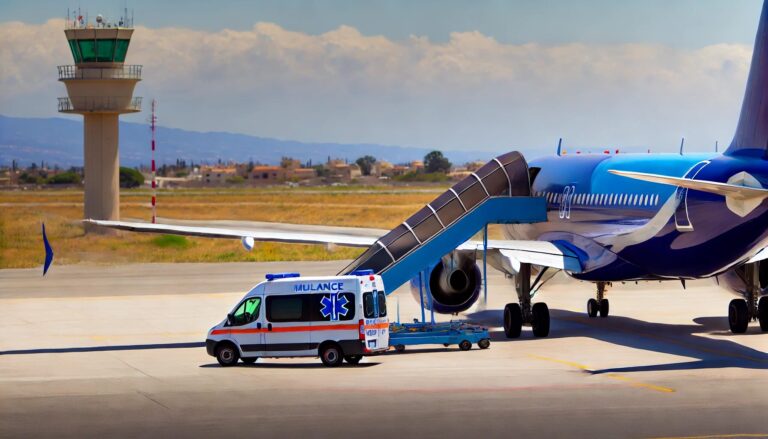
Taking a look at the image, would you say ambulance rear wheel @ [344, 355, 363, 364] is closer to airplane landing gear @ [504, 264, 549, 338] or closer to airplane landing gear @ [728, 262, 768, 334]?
airplane landing gear @ [504, 264, 549, 338]

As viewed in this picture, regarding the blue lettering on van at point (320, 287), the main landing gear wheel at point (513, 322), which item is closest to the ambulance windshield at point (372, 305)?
the blue lettering on van at point (320, 287)

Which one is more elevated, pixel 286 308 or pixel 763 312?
pixel 286 308

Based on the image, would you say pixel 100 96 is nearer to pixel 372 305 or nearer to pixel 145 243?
pixel 145 243

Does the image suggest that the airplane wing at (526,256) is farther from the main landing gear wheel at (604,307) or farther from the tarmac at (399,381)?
the main landing gear wheel at (604,307)

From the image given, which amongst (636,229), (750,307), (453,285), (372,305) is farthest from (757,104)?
(372,305)

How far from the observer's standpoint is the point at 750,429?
20219 mm

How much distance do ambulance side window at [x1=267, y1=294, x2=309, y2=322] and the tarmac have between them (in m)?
1.12

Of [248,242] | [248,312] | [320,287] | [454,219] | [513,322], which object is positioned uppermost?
[454,219]

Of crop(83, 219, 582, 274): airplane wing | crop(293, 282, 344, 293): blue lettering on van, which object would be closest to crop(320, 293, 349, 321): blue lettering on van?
crop(293, 282, 344, 293): blue lettering on van

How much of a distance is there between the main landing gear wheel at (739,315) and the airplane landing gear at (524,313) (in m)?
5.22

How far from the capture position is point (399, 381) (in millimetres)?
26047

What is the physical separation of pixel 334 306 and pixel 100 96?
54512 mm

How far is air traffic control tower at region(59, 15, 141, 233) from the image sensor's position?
79625mm

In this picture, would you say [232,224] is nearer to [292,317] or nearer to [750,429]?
[292,317]
